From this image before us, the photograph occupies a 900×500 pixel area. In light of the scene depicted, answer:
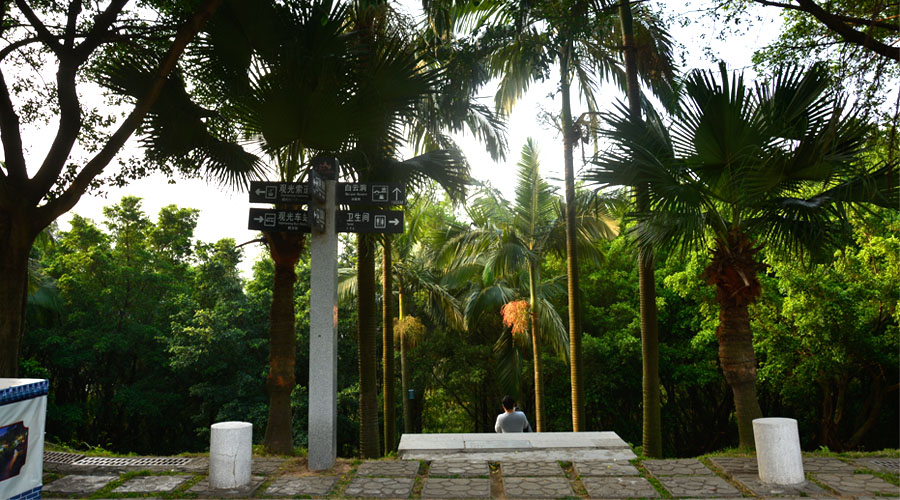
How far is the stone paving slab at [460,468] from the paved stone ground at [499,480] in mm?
11

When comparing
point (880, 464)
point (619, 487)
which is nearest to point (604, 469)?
point (619, 487)

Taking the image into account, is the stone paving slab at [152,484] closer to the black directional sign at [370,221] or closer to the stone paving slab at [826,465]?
the black directional sign at [370,221]

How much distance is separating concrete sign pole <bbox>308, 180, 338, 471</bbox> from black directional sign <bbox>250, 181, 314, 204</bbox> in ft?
1.13

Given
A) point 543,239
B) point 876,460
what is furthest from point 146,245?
point 876,460

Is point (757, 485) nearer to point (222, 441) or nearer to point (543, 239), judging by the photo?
point (222, 441)

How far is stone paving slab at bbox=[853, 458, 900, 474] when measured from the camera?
A: 598 centimetres

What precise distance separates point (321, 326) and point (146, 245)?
19797mm

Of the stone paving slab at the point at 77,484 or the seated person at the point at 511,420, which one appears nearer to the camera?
the stone paving slab at the point at 77,484

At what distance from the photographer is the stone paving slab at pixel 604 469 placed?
20.0 feet

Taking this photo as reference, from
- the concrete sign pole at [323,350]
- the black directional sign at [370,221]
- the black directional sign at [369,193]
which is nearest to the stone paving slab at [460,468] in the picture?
the concrete sign pole at [323,350]

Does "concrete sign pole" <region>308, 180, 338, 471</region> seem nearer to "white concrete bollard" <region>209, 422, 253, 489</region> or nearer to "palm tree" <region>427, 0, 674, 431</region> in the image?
"white concrete bollard" <region>209, 422, 253, 489</region>

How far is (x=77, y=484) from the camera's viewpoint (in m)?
5.82

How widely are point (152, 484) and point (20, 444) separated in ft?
4.82

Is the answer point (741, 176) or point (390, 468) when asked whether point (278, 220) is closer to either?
point (390, 468)
